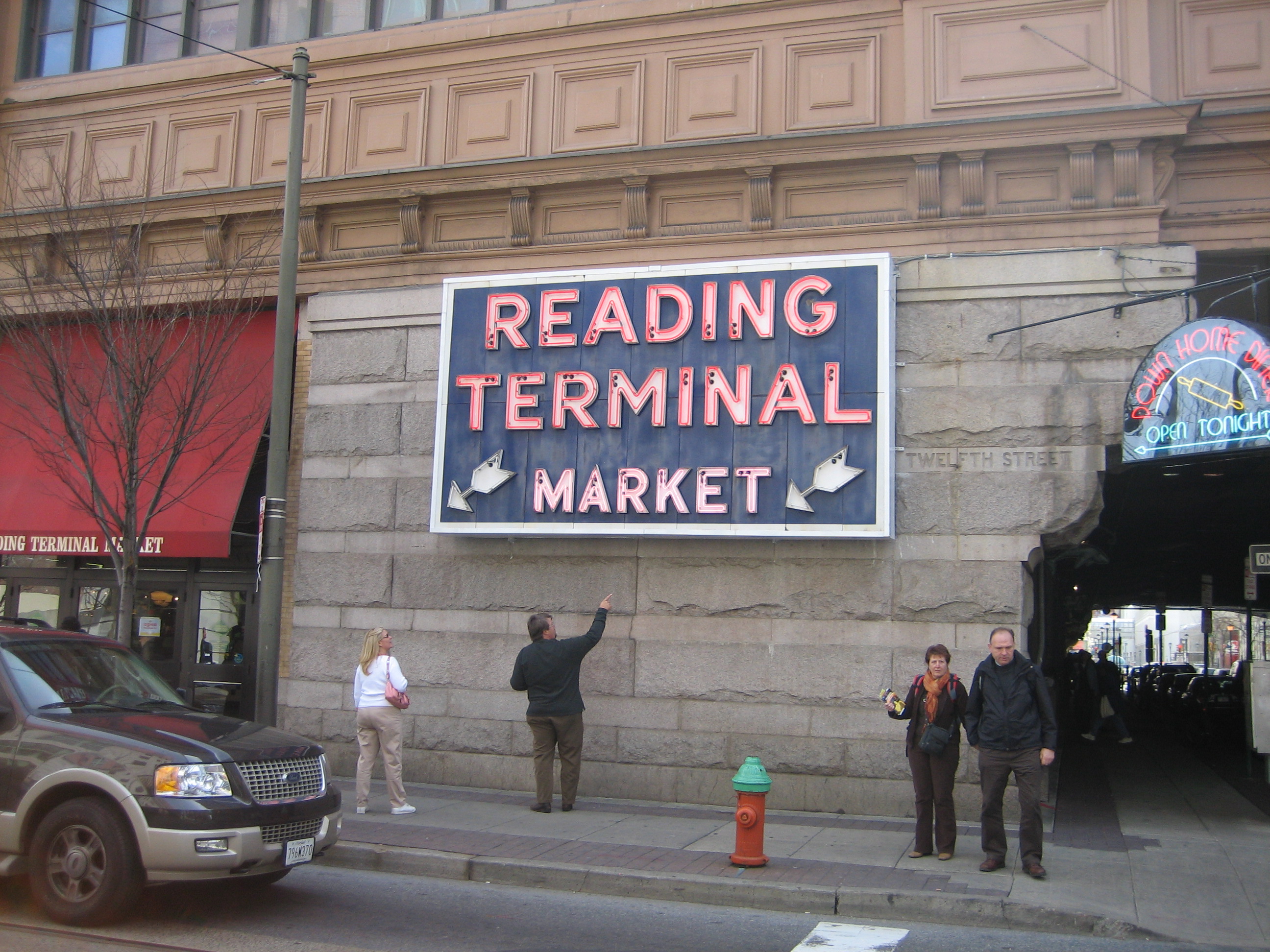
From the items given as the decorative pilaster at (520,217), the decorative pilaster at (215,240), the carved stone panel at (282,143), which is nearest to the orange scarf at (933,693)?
the decorative pilaster at (520,217)

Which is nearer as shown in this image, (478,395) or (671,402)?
(671,402)

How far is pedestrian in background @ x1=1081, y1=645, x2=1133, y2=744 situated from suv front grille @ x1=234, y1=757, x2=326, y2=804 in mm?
13064

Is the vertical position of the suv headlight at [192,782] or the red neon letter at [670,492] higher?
the red neon letter at [670,492]

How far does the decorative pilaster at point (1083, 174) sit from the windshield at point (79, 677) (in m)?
9.00

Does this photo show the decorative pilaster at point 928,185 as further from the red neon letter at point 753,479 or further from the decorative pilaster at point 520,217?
the decorative pilaster at point 520,217

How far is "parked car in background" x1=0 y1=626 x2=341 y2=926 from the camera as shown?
6.41 m

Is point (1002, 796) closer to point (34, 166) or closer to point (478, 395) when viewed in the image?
point (478, 395)

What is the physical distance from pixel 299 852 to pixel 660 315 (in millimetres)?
6374

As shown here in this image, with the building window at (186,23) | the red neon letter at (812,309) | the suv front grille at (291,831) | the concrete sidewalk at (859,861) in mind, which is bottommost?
the concrete sidewalk at (859,861)

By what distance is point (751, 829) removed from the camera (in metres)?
7.97

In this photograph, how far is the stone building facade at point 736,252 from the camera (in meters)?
10.2

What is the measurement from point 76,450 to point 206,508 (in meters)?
1.57

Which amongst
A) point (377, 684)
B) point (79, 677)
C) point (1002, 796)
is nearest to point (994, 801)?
point (1002, 796)

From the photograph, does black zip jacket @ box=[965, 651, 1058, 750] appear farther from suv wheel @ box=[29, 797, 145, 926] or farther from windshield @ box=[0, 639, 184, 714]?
windshield @ box=[0, 639, 184, 714]
